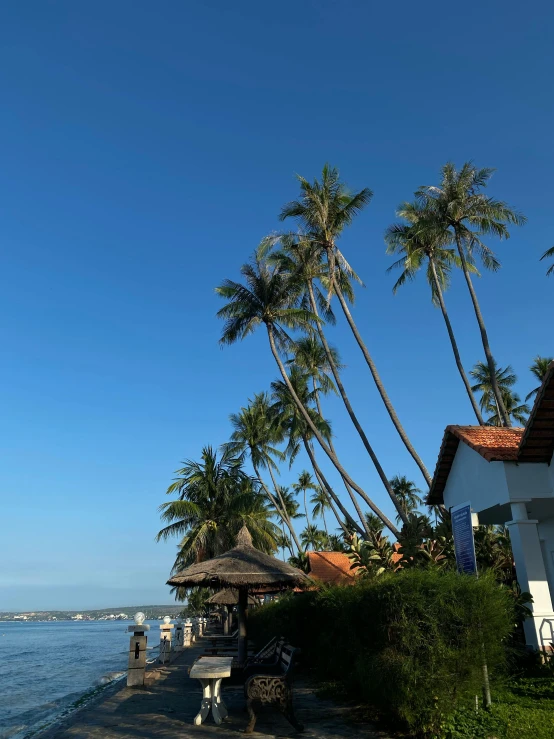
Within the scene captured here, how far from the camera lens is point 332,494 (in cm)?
2697

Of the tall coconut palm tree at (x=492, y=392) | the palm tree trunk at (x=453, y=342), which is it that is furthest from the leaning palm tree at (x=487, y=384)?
the palm tree trunk at (x=453, y=342)

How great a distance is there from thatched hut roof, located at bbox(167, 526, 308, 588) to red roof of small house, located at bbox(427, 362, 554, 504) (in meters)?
4.65

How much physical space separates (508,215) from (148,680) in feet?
68.8

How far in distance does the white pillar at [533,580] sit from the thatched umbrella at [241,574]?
14.6 feet


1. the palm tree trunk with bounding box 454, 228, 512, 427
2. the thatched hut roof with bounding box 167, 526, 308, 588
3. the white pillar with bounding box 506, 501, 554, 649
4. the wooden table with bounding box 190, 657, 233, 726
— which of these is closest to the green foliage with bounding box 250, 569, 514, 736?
the wooden table with bounding box 190, 657, 233, 726

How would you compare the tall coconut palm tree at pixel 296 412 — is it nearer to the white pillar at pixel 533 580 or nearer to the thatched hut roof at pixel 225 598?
the thatched hut roof at pixel 225 598

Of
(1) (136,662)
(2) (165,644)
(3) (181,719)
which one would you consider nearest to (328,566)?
(2) (165,644)

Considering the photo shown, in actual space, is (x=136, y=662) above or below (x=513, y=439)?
below

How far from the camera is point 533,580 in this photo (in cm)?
941

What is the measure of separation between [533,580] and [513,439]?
343cm

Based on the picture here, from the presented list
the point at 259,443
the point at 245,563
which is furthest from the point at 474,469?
the point at 259,443

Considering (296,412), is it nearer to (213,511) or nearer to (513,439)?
(213,511)

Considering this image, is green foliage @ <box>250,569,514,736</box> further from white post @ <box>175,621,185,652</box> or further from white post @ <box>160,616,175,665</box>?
white post @ <box>175,621,185,652</box>

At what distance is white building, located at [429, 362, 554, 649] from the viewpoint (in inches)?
370
